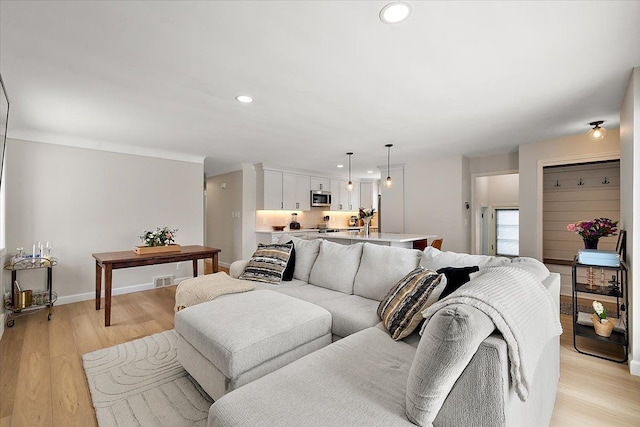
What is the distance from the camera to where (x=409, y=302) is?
6.10ft

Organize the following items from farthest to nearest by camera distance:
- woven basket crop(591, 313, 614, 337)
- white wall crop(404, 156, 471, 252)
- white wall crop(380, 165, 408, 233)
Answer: white wall crop(380, 165, 408, 233) → white wall crop(404, 156, 471, 252) → woven basket crop(591, 313, 614, 337)

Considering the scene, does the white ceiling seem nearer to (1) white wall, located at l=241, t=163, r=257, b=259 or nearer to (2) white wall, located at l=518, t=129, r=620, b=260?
(2) white wall, located at l=518, t=129, r=620, b=260

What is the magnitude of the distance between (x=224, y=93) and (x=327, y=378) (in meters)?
2.43

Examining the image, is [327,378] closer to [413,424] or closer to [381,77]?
[413,424]

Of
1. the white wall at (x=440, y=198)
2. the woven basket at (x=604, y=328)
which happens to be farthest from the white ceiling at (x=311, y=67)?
the woven basket at (x=604, y=328)

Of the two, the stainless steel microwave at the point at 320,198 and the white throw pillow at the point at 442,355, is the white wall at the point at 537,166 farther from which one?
the white throw pillow at the point at 442,355

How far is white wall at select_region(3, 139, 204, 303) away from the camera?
12.4 feet

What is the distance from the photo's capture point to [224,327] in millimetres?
1854

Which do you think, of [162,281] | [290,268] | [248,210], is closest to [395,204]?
[248,210]

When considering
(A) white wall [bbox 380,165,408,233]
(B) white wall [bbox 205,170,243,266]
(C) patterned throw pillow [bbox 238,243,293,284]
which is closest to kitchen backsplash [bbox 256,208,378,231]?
(B) white wall [bbox 205,170,243,266]

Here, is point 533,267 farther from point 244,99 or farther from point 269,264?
point 244,99

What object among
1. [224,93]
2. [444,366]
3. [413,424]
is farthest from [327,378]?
[224,93]

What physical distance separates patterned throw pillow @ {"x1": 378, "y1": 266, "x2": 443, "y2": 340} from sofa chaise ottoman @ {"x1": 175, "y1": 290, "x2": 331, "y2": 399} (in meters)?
0.50

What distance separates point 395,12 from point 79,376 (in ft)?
10.9
